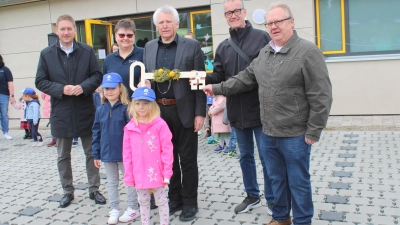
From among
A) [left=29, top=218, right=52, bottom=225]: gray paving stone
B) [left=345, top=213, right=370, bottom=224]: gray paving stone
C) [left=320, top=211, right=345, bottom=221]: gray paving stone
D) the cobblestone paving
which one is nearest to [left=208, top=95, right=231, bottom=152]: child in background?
the cobblestone paving

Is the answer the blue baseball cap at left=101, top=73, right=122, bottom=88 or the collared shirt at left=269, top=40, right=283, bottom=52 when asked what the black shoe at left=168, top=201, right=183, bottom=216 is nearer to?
the blue baseball cap at left=101, top=73, right=122, bottom=88

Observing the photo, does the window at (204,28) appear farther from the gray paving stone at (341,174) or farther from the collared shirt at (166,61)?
the collared shirt at (166,61)

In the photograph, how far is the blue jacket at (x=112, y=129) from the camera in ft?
15.3

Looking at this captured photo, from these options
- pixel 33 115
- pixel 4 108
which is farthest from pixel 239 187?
pixel 4 108

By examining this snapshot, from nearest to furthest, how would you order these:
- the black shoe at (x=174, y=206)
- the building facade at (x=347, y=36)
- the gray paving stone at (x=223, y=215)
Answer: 1. the gray paving stone at (x=223, y=215)
2. the black shoe at (x=174, y=206)
3. the building facade at (x=347, y=36)

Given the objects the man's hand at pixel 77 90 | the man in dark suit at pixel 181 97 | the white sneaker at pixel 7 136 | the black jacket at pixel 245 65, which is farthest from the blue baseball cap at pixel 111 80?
the white sneaker at pixel 7 136

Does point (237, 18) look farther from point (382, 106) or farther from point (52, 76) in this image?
point (382, 106)

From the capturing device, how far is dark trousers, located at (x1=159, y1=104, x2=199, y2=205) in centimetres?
459

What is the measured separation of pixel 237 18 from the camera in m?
4.33

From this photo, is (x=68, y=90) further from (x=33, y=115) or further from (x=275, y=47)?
(x=33, y=115)

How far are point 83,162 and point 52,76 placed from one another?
277 cm

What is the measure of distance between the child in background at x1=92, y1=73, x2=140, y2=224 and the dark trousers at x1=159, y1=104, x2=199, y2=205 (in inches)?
18.4

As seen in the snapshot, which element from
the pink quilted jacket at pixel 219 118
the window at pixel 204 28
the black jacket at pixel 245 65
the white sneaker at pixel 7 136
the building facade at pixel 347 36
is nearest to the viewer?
the black jacket at pixel 245 65

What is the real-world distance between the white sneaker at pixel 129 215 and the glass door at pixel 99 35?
810 centimetres
